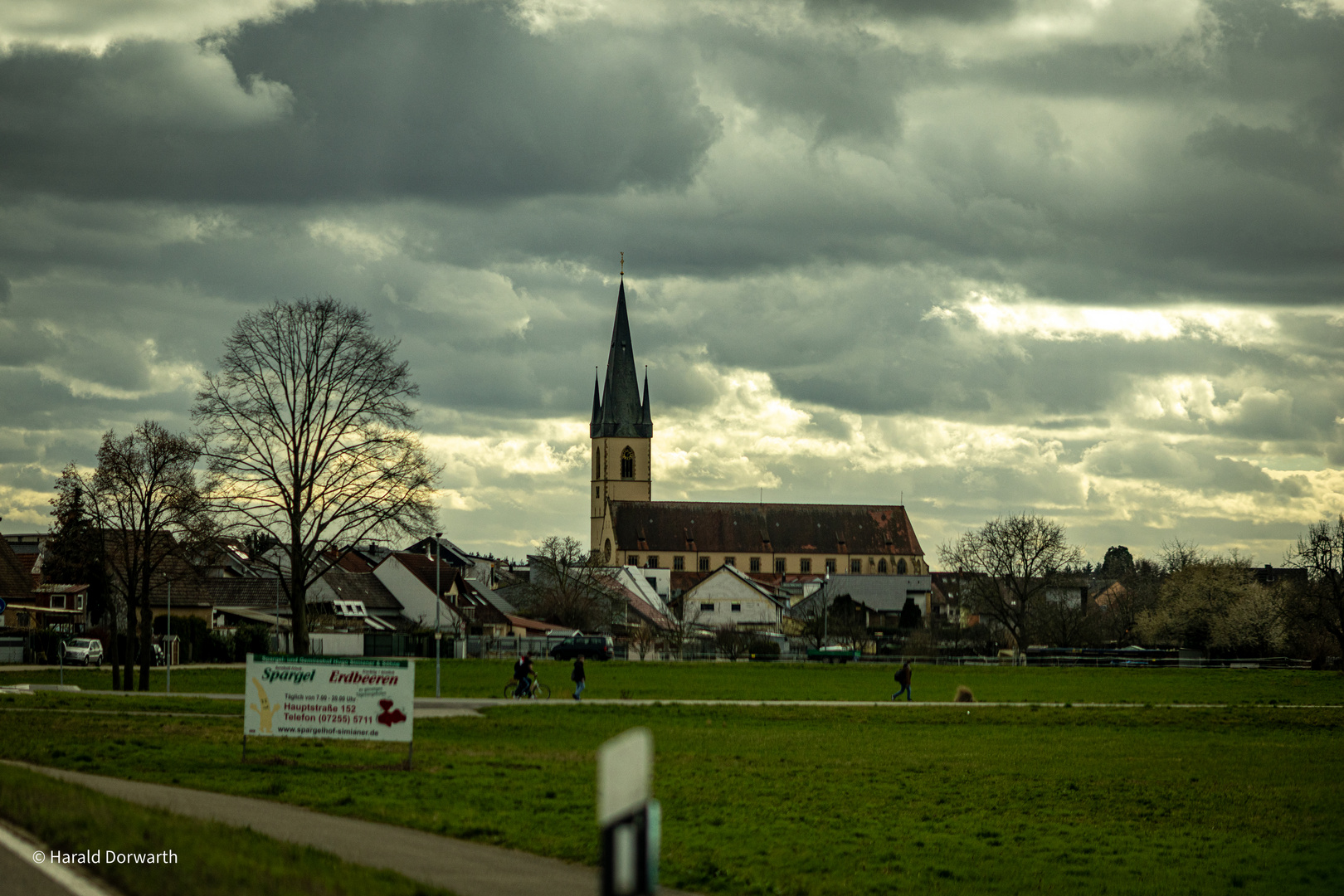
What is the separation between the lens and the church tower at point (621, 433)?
180 meters

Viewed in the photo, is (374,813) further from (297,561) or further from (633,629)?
(633,629)

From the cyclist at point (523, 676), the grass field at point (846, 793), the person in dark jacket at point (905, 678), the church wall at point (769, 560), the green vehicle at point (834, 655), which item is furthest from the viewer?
the church wall at point (769, 560)

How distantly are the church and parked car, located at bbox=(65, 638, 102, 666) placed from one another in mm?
113578

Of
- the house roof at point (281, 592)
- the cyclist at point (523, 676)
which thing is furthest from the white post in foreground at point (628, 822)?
the house roof at point (281, 592)

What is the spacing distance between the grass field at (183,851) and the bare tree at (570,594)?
308 feet

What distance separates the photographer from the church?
179125 mm

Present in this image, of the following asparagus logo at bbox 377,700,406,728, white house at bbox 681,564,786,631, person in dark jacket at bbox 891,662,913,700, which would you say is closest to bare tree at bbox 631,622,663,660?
white house at bbox 681,564,786,631

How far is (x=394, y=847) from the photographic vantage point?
13.0m

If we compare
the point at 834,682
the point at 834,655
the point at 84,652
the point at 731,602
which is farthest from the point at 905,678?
the point at 731,602

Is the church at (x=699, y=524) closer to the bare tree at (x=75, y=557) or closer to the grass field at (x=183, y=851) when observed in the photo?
the bare tree at (x=75, y=557)

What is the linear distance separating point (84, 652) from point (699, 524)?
123m

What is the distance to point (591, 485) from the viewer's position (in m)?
189

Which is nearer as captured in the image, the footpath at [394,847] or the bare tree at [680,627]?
the footpath at [394,847]

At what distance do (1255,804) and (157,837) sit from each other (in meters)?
15.5
